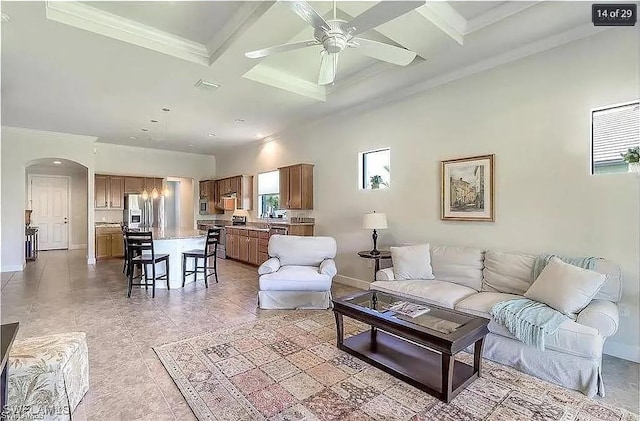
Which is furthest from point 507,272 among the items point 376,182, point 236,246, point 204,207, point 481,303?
point 204,207

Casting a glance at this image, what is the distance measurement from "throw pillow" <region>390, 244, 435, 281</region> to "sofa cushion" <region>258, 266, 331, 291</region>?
952 mm

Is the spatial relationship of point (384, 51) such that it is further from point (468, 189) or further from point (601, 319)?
point (601, 319)

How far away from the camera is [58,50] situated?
3.41 m

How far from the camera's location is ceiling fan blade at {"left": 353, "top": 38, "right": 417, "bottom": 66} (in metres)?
2.50

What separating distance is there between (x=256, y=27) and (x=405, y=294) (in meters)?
3.09

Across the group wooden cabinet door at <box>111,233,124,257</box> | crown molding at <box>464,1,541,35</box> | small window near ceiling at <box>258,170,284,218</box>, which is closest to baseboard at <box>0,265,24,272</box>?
wooden cabinet door at <box>111,233,124,257</box>

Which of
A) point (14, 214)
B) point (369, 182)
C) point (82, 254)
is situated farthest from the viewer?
point (82, 254)

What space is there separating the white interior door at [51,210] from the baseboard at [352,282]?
A: 9.77m

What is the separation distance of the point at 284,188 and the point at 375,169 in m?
2.27

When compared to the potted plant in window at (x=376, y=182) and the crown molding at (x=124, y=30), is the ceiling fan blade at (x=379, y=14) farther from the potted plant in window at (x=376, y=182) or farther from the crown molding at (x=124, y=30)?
the potted plant in window at (x=376, y=182)

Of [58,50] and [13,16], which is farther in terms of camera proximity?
[58,50]

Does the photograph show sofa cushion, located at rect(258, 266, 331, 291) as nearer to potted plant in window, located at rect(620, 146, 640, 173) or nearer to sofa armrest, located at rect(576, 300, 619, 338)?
sofa armrest, located at rect(576, 300, 619, 338)

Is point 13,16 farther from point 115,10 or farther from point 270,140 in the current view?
point 270,140

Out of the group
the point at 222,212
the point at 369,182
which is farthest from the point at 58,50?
the point at 222,212
